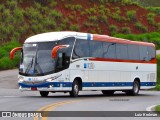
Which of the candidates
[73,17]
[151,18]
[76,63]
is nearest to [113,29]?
[73,17]

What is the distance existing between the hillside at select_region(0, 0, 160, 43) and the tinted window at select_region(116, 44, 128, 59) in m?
21.7

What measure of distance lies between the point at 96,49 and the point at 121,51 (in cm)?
291

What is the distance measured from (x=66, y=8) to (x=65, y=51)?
36.4m

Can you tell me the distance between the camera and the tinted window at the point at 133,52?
33.9 m

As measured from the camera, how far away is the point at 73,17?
63.3 metres

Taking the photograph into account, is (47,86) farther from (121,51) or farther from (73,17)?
(73,17)

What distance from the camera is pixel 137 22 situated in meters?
69.7

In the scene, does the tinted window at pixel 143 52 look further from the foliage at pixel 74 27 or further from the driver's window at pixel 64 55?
the foliage at pixel 74 27

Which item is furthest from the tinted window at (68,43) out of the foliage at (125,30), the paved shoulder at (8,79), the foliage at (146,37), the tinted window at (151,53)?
the foliage at (125,30)

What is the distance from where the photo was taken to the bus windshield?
90.9 feet

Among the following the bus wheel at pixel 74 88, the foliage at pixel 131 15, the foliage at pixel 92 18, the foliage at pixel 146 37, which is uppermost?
the foliage at pixel 131 15

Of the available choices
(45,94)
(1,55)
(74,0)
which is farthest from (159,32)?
(45,94)

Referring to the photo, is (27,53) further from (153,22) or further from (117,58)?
(153,22)

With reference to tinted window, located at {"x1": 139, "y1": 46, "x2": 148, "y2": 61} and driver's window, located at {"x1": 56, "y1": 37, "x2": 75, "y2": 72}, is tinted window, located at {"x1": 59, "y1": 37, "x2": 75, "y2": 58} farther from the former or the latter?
tinted window, located at {"x1": 139, "y1": 46, "x2": 148, "y2": 61}
